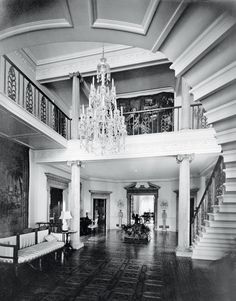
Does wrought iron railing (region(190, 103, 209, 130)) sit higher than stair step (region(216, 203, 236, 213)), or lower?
higher

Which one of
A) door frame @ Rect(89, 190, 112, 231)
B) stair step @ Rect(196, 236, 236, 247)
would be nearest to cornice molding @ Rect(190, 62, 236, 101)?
stair step @ Rect(196, 236, 236, 247)

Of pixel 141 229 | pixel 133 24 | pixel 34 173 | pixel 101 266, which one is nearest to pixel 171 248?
pixel 141 229

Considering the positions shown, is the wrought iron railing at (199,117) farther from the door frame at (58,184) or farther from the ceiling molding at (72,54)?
the door frame at (58,184)

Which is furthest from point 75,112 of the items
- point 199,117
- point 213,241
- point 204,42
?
point 204,42

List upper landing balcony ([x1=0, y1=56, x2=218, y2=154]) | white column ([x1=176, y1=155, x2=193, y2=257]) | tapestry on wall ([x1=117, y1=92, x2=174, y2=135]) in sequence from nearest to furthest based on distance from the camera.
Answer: upper landing balcony ([x1=0, y1=56, x2=218, y2=154]) → white column ([x1=176, y1=155, x2=193, y2=257]) → tapestry on wall ([x1=117, y1=92, x2=174, y2=135])

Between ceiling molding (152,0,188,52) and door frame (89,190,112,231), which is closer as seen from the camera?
ceiling molding (152,0,188,52)

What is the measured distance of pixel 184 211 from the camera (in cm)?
756

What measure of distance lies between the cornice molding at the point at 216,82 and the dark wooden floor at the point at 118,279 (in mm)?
2615

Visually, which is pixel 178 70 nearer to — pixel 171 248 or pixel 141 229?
pixel 171 248

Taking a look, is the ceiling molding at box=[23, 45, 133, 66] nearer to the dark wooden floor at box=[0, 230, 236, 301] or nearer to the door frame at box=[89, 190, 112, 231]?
the dark wooden floor at box=[0, 230, 236, 301]

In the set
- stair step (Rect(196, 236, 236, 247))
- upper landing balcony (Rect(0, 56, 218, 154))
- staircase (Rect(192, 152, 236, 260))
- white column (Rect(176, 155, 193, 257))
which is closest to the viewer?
staircase (Rect(192, 152, 236, 260))

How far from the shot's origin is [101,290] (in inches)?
185

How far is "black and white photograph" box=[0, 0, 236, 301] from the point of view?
1.57m

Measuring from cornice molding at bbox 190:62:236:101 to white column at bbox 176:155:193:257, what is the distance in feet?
19.5
